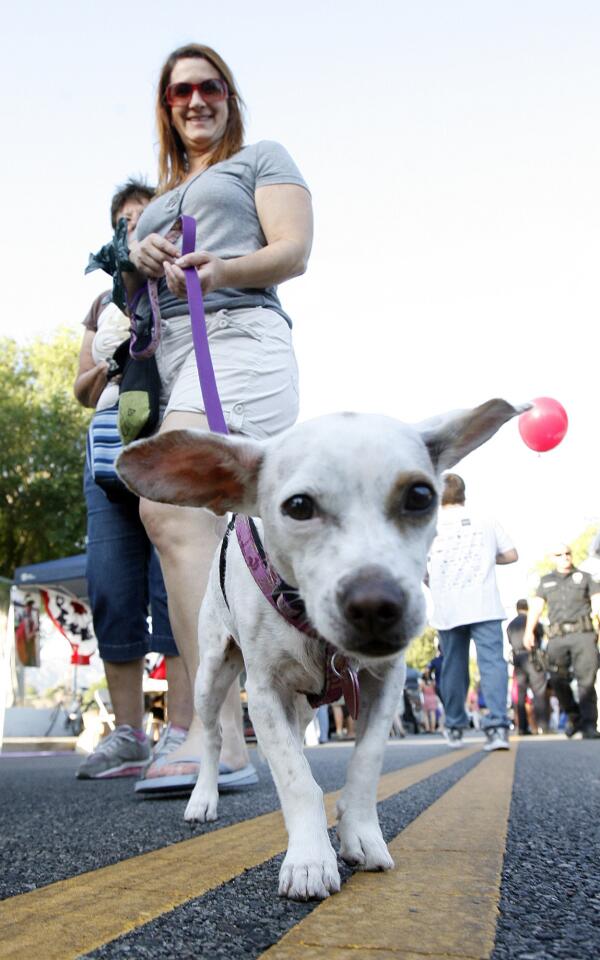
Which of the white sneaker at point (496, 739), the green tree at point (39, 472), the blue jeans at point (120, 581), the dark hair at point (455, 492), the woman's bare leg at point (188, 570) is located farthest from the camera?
the green tree at point (39, 472)

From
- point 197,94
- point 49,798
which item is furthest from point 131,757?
point 197,94

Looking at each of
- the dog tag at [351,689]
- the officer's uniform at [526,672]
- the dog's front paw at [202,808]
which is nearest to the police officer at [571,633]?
the officer's uniform at [526,672]

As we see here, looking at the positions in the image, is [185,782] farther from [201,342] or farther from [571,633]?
[571,633]

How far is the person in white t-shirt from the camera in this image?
24.5ft

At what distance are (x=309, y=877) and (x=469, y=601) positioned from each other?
6.00m

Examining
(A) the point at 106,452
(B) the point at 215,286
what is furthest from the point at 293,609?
(A) the point at 106,452

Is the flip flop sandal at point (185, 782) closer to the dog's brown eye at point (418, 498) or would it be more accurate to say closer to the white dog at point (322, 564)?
the white dog at point (322, 564)

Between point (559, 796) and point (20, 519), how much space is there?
26.4m

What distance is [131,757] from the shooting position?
4.82m

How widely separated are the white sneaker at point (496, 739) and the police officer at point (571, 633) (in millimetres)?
4112

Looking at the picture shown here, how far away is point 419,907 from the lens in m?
1.60

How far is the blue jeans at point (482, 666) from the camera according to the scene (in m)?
7.39

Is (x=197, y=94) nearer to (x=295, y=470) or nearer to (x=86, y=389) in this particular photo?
(x=86, y=389)

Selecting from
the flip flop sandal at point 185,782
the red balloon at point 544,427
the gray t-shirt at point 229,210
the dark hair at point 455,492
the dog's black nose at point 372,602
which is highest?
the red balloon at point 544,427
